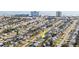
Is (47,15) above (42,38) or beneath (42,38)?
above

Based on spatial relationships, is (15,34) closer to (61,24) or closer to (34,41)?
(34,41)
